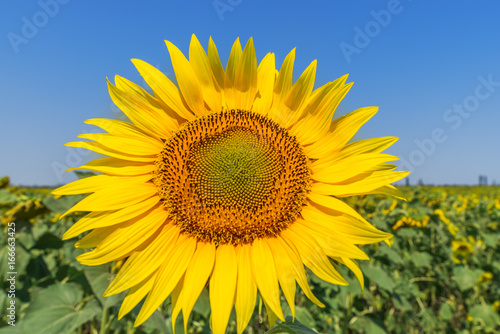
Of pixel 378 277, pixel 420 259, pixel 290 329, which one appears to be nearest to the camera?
pixel 290 329

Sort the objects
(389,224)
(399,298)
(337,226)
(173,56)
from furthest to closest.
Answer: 1. (389,224)
2. (399,298)
3. (173,56)
4. (337,226)

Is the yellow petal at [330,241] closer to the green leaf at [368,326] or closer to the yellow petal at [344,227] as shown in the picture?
the yellow petal at [344,227]

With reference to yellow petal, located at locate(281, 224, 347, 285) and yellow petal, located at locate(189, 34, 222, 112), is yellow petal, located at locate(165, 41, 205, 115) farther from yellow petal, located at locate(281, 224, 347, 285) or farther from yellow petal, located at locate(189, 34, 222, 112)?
yellow petal, located at locate(281, 224, 347, 285)

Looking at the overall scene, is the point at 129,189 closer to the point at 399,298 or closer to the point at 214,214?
the point at 214,214

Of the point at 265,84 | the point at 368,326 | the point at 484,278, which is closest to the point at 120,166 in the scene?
the point at 265,84

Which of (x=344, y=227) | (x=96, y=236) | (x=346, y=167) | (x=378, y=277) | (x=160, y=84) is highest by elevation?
(x=160, y=84)

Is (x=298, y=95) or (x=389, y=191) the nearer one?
(x=389, y=191)

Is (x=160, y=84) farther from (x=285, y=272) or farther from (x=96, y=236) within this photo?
(x=285, y=272)

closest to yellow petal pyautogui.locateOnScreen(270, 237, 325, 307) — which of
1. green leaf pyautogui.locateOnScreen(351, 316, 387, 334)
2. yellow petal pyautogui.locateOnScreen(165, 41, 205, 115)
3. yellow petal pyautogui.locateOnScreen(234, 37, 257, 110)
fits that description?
yellow petal pyautogui.locateOnScreen(234, 37, 257, 110)

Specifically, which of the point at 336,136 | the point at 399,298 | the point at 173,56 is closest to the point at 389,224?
the point at 399,298
